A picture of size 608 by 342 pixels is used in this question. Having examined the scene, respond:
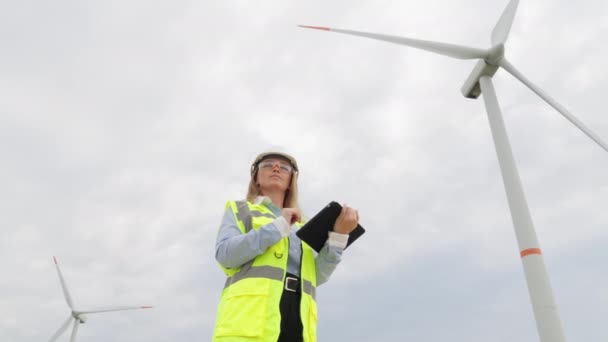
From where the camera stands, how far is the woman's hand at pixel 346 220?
13.6ft

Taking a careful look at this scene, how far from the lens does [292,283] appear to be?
150 inches

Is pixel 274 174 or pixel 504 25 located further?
pixel 504 25

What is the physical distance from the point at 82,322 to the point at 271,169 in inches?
1490


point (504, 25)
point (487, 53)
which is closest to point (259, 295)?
point (487, 53)

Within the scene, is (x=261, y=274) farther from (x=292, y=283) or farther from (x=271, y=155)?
(x=271, y=155)

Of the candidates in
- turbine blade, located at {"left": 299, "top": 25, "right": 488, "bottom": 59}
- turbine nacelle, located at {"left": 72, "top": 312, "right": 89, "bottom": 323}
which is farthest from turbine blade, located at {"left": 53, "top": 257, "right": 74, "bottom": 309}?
turbine blade, located at {"left": 299, "top": 25, "right": 488, "bottom": 59}

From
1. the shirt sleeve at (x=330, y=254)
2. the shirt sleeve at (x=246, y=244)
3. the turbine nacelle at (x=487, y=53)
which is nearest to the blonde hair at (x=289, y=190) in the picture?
the shirt sleeve at (x=330, y=254)

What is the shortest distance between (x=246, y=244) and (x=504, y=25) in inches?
360

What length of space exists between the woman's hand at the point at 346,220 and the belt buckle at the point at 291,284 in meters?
0.64

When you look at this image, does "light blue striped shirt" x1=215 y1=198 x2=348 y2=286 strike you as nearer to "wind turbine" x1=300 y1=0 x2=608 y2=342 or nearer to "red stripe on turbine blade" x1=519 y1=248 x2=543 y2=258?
"wind turbine" x1=300 y1=0 x2=608 y2=342

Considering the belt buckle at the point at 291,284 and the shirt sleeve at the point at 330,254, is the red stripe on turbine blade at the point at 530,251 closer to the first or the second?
the shirt sleeve at the point at 330,254

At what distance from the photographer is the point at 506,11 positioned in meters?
10.8

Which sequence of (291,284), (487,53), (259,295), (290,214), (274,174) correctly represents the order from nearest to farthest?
(259,295) → (291,284) → (290,214) → (274,174) → (487,53)

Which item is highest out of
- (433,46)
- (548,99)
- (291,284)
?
(433,46)
